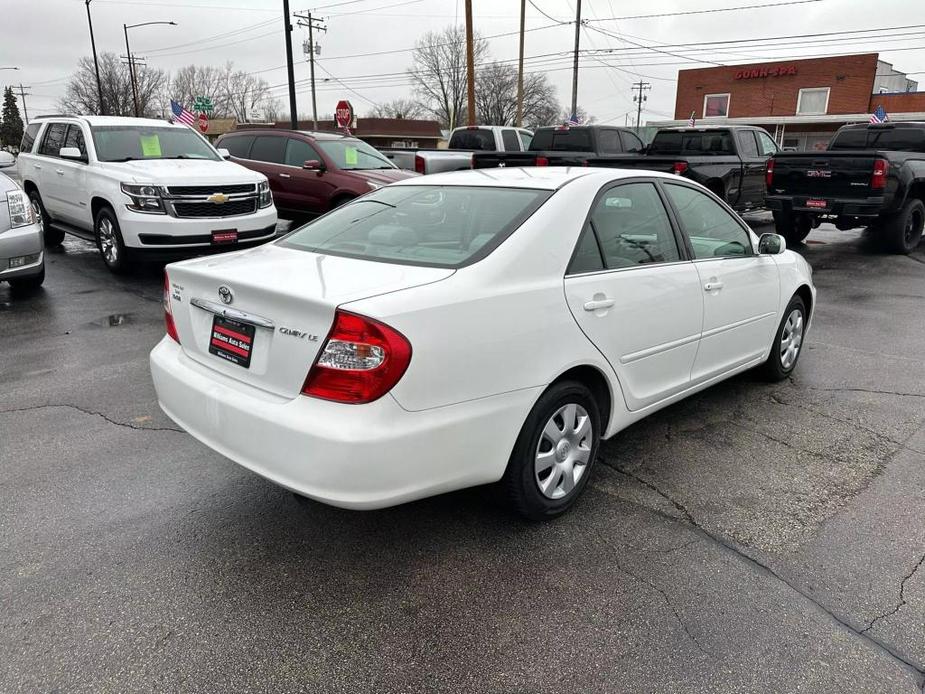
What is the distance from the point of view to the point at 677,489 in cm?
357

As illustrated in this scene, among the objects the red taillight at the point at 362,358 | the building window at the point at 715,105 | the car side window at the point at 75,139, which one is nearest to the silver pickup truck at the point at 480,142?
the car side window at the point at 75,139

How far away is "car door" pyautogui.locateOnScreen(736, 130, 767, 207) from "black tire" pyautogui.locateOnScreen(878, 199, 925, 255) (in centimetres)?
244

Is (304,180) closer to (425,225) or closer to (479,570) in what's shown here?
(425,225)

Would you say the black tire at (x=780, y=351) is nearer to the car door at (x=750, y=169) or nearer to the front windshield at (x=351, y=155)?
the front windshield at (x=351, y=155)

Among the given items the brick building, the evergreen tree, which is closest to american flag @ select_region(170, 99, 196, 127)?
the brick building

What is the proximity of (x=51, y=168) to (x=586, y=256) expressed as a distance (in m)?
9.13

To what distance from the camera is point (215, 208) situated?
8.48 metres

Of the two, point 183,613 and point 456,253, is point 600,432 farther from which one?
point 183,613

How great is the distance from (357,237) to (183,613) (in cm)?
185

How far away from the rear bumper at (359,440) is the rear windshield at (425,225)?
0.70 m

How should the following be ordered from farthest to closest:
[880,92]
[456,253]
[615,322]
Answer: [880,92] < [615,322] < [456,253]

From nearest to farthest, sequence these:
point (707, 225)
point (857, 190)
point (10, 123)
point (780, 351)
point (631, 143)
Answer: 1. point (707, 225)
2. point (780, 351)
3. point (857, 190)
4. point (631, 143)
5. point (10, 123)

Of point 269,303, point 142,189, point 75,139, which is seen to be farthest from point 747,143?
point 269,303

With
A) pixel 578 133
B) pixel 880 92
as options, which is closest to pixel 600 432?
pixel 578 133
